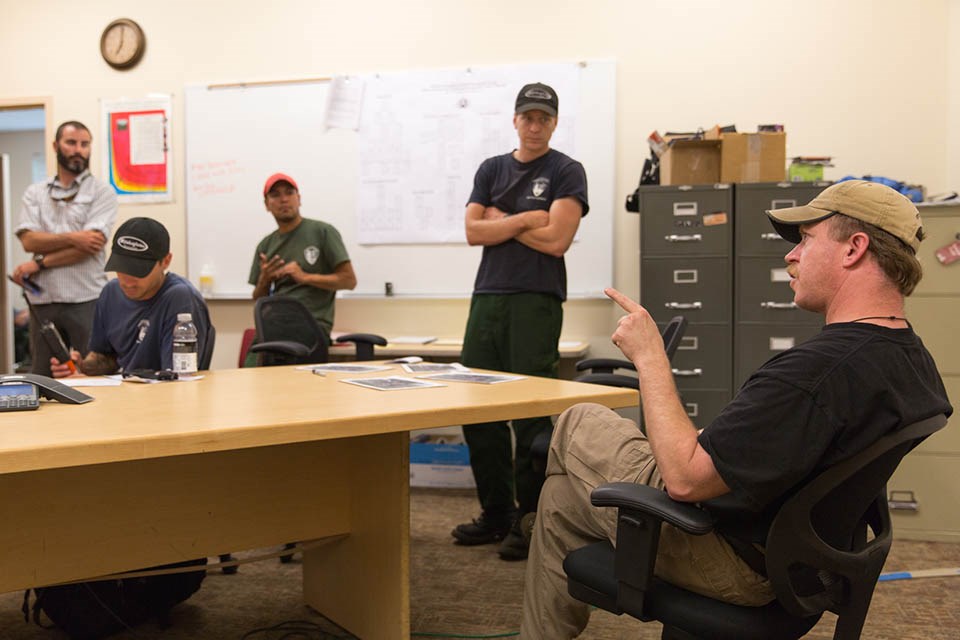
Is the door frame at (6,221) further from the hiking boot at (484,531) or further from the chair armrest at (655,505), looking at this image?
the chair armrest at (655,505)

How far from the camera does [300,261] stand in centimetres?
436

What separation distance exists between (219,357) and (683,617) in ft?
13.7

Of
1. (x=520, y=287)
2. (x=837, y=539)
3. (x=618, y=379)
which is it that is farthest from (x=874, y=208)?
(x=520, y=287)

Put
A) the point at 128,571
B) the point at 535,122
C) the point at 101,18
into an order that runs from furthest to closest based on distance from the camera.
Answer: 1. the point at 101,18
2. the point at 535,122
3. the point at 128,571

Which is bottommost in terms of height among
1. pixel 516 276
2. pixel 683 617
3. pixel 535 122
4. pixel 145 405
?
pixel 683 617

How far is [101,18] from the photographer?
5230 mm

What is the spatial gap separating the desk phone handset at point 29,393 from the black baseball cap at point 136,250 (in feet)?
2.52

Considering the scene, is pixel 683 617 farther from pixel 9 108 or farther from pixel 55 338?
pixel 9 108

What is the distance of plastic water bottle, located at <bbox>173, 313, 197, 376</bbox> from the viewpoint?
256 cm

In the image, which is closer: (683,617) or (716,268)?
(683,617)

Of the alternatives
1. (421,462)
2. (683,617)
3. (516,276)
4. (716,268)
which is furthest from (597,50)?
(683,617)

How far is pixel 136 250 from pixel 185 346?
37 cm

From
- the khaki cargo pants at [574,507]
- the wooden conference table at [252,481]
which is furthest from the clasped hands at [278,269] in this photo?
the khaki cargo pants at [574,507]

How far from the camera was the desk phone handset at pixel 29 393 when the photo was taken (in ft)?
6.03
